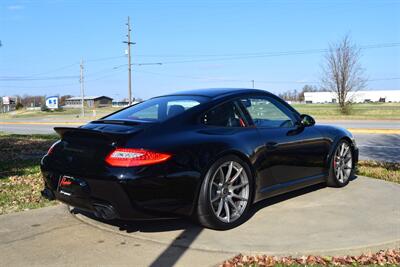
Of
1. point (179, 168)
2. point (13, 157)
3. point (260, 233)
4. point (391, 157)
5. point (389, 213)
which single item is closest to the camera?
point (179, 168)

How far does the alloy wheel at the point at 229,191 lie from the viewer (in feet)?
14.5

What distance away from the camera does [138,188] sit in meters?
3.84

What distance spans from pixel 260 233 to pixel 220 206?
46 cm

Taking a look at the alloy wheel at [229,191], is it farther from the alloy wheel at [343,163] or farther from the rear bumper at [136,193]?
the alloy wheel at [343,163]

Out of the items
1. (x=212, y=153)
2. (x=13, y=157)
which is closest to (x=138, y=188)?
(x=212, y=153)

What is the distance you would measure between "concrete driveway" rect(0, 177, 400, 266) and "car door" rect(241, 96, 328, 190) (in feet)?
1.39

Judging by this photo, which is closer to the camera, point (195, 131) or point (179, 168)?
point (179, 168)

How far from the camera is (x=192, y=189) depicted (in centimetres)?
412

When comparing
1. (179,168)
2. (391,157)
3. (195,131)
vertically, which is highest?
(195,131)

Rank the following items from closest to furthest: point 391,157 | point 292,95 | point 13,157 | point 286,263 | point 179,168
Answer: point 286,263 < point 179,168 < point 13,157 < point 391,157 < point 292,95

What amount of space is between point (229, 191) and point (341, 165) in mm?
2507

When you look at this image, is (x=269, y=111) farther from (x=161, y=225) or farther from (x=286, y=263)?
(x=286, y=263)

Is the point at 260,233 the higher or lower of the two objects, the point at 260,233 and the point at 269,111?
the lower

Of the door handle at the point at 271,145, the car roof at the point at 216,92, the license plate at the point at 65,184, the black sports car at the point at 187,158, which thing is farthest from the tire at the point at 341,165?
the license plate at the point at 65,184
